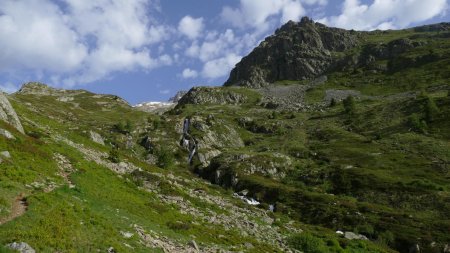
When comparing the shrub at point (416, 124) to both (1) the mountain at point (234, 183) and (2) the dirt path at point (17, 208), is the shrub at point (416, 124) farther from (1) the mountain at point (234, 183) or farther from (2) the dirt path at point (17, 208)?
(2) the dirt path at point (17, 208)

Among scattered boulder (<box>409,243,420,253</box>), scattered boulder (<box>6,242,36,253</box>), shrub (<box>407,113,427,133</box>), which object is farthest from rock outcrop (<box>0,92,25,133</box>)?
shrub (<box>407,113,427,133</box>)

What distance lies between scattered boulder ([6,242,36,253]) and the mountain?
5 centimetres

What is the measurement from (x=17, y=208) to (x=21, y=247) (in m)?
6.15

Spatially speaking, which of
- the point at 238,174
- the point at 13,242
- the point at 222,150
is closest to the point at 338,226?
the point at 238,174

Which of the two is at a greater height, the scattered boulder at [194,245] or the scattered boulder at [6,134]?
the scattered boulder at [6,134]

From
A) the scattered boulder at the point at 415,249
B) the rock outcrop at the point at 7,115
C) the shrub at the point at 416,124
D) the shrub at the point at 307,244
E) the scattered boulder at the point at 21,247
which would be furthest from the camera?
the shrub at the point at 416,124

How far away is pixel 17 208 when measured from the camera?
24281 millimetres

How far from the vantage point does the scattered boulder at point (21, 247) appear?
18.8 m

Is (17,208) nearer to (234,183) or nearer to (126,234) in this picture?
(126,234)

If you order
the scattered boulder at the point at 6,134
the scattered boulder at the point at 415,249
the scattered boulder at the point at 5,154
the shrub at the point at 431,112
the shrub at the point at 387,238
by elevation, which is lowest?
the scattered boulder at the point at 415,249

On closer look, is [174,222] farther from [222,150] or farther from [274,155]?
[222,150]

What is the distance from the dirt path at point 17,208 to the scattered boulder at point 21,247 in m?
3.20

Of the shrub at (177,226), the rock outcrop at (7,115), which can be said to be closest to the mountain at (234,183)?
the shrub at (177,226)

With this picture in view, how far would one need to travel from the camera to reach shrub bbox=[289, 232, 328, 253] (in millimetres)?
46419
